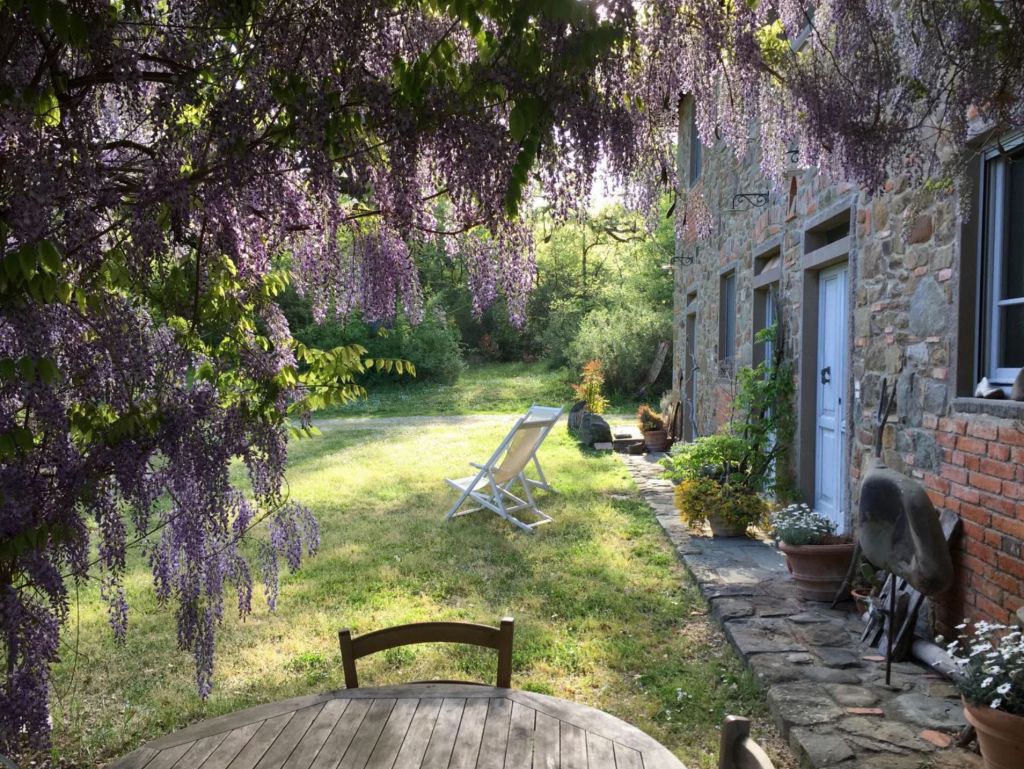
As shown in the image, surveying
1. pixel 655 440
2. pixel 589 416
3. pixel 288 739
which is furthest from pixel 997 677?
pixel 589 416

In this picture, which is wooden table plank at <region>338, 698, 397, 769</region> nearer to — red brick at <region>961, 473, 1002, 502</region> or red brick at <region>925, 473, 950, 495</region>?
red brick at <region>961, 473, 1002, 502</region>

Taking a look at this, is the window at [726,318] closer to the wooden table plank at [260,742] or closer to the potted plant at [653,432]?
the potted plant at [653,432]

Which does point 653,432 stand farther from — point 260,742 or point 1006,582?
point 260,742

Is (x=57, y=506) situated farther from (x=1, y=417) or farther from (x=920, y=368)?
(x=920, y=368)

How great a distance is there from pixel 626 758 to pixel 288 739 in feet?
2.24

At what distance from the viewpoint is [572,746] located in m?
1.55

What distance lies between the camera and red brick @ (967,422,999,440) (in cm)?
288

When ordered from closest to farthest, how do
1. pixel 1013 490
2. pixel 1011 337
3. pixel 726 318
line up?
pixel 1013 490 < pixel 1011 337 < pixel 726 318

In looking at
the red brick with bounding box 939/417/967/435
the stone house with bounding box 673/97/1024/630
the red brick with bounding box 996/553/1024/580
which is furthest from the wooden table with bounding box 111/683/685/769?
the red brick with bounding box 939/417/967/435

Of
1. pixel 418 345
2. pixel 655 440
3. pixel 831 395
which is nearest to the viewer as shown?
pixel 831 395

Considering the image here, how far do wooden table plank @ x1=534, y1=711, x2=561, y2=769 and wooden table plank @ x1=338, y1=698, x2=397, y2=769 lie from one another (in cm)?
33

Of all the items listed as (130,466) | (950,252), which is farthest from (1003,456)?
(130,466)

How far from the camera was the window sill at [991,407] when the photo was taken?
2.72 m

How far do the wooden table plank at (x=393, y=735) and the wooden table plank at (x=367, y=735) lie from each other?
11 millimetres
